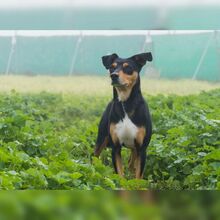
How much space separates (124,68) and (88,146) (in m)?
1.28

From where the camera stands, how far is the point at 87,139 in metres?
5.92

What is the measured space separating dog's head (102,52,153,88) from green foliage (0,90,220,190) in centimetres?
65

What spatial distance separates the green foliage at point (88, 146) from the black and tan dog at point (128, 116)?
0.70 feet

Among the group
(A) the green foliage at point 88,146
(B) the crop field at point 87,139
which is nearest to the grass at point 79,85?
(B) the crop field at point 87,139

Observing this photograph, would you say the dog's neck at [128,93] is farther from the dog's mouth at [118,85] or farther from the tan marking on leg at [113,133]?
the tan marking on leg at [113,133]

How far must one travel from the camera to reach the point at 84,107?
6699mm

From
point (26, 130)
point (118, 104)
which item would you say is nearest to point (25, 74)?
point (26, 130)

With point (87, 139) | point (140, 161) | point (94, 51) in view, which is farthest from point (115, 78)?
point (94, 51)

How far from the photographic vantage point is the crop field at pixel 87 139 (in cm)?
342

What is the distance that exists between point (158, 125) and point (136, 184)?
251cm

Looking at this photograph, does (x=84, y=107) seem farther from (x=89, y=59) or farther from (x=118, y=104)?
(x=118, y=104)

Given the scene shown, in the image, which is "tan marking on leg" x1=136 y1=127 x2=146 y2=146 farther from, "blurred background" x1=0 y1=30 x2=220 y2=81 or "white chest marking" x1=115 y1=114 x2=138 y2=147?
"blurred background" x1=0 y1=30 x2=220 y2=81

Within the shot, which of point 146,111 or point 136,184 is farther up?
point 146,111

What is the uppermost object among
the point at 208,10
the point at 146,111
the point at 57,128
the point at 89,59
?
the point at 208,10
